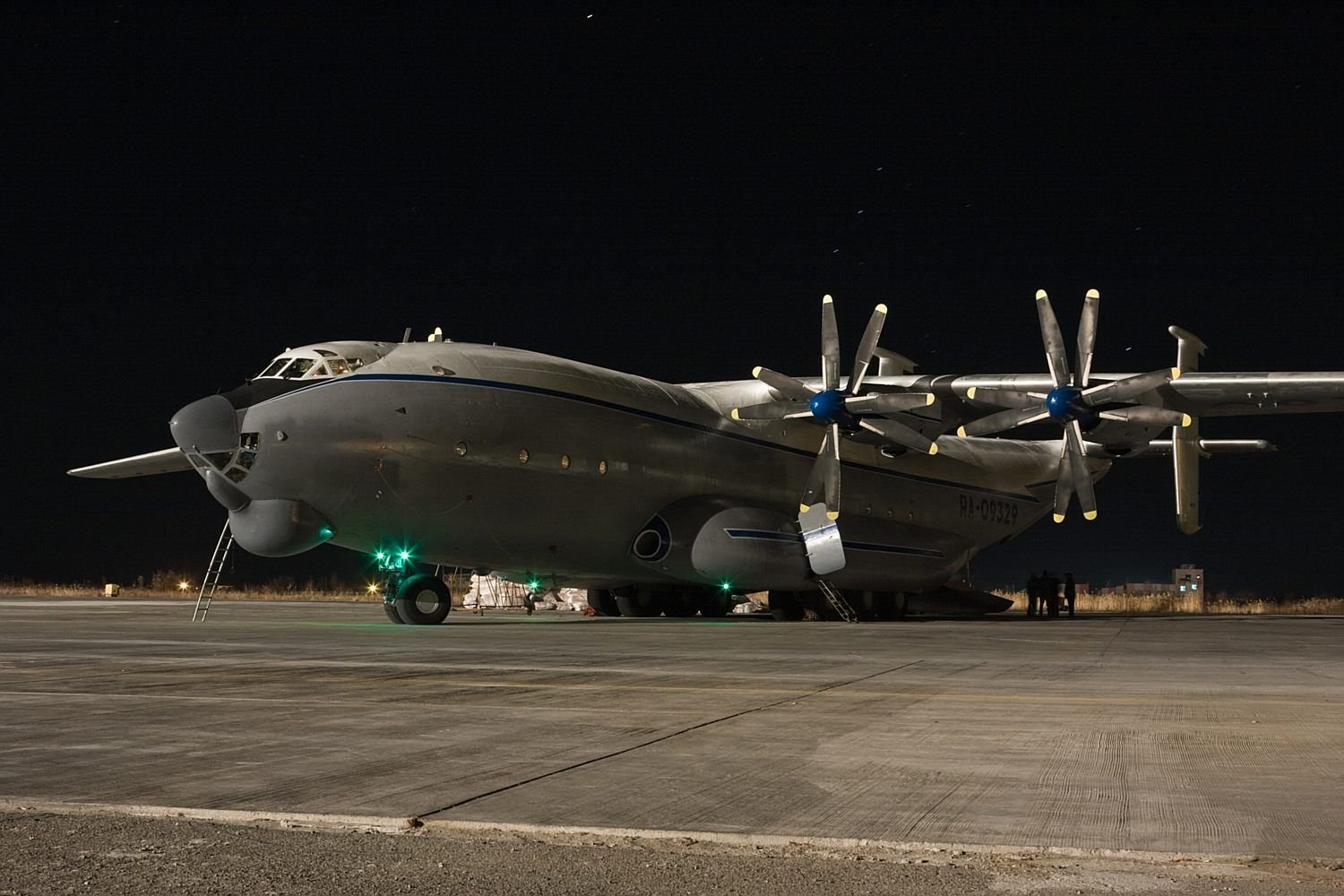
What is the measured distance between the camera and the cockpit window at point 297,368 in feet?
72.8

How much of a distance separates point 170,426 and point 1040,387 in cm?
1710

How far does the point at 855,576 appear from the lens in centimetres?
3077

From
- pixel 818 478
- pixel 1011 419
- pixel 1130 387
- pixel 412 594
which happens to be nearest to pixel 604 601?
pixel 818 478

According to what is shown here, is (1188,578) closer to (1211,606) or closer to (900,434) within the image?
(1211,606)

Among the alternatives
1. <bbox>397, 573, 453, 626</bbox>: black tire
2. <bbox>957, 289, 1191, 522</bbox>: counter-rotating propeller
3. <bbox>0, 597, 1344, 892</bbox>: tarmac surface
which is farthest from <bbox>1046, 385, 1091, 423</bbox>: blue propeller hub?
<bbox>397, 573, 453, 626</bbox>: black tire

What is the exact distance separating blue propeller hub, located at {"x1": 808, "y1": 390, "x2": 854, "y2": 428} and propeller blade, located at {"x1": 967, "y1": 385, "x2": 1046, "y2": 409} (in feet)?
9.29

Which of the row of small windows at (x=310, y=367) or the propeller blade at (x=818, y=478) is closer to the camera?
the row of small windows at (x=310, y=367)

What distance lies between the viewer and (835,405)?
26.7m

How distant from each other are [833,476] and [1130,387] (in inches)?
243

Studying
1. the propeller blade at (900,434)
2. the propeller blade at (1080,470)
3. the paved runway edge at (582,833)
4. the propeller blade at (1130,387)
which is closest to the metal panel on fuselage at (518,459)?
the propeller blade at (900,434)

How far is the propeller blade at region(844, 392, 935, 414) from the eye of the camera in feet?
86.4

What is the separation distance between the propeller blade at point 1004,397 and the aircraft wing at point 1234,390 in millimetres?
97

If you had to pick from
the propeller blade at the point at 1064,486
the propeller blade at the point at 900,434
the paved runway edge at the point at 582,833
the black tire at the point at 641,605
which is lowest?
the paved runway edge at the point at 582,833

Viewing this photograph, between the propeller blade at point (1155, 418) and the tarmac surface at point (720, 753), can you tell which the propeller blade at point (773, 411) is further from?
the tarmac surface at point (720, 753)
